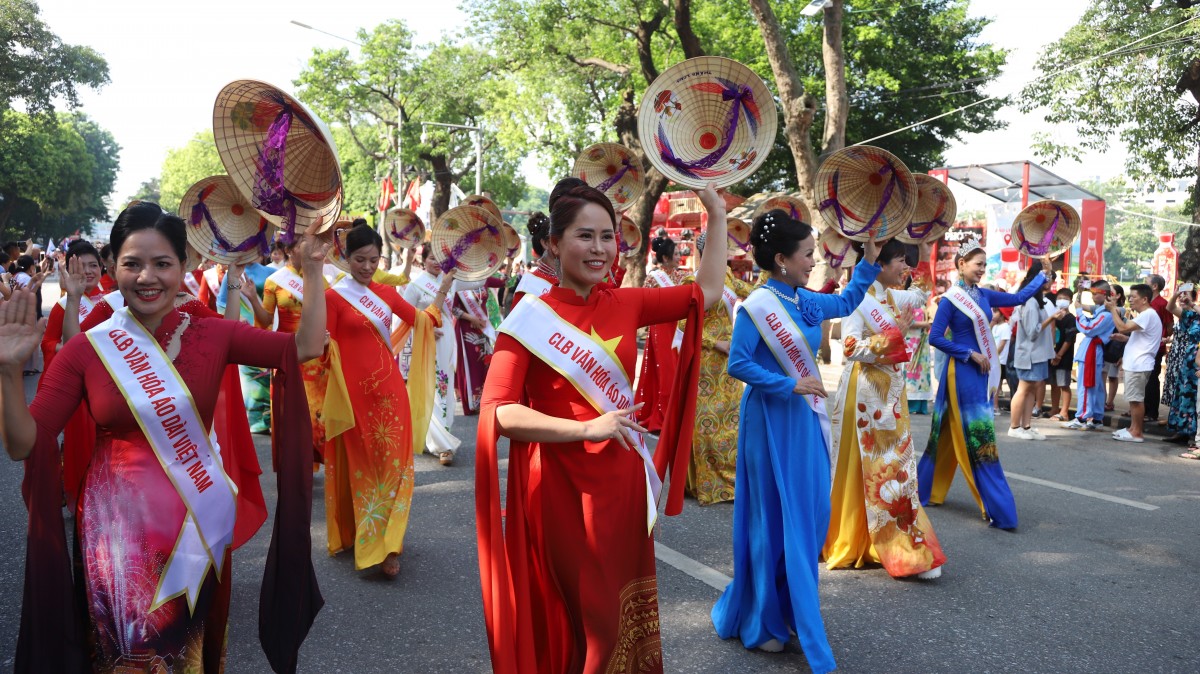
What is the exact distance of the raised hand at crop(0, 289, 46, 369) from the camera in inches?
78.6

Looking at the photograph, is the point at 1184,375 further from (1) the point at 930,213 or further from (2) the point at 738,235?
(1) the point at 930,213

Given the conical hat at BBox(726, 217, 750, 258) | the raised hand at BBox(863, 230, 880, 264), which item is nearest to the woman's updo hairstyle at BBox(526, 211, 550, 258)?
the raised hand at BBox(863, 230, 880, 264)

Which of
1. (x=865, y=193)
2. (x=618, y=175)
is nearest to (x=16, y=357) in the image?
(x=865, y=193)

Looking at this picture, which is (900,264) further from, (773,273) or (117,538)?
(117,538)

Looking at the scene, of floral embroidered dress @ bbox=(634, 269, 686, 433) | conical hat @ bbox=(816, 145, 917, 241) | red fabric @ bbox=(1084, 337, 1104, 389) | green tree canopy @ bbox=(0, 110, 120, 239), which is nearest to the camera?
conical hat @ bbox=(816, 145, 917, 241)

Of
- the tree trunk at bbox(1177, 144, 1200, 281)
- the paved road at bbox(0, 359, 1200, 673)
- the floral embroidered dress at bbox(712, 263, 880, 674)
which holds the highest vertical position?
the tree trunk at bbox(1177, 144, 1200, 281)

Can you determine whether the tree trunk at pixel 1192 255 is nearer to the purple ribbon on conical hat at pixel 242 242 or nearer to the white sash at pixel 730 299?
the white sash at pixel 730 299

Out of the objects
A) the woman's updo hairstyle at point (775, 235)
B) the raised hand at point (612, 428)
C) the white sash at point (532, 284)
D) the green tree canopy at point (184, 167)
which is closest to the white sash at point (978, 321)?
the woman's updo hairstyle at point (775, 235)

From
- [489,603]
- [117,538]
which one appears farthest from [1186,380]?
[117,538]

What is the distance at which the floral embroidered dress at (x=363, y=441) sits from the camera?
15.0ft

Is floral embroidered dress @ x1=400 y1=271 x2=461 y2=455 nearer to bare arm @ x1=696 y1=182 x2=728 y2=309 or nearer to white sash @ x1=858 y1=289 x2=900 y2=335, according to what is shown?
white sash @ x1=858 y1=289 x2=900 y2=335

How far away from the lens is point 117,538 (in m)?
2.37

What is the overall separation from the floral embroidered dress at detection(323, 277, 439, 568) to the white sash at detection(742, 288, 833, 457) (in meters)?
1.96

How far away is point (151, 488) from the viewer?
241 centimetres
